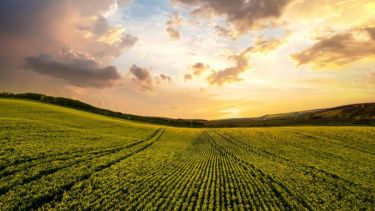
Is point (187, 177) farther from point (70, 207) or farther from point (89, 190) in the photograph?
point (70, 207)

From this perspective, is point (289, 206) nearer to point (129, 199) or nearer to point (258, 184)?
point (258, 184)

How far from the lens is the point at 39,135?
38.2m

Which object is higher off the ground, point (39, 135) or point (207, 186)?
point (39, 135)

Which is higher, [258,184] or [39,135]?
[39,135]

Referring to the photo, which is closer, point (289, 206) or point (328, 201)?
point (289, 206)

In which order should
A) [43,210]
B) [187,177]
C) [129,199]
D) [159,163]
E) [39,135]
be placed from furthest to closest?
[39,135], [159,163], [187,177], [129,199], [43,210]

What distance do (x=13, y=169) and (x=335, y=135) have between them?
63.6m

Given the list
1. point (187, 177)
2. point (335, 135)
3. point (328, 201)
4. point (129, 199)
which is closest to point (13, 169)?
point (129, 199)

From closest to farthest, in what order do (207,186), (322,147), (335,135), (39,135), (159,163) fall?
(207,186) < (159,163) < (39,135) < (322,147) < (335,135)

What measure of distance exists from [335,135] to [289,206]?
167 ft

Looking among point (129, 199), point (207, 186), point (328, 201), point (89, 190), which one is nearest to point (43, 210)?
point (89, 190)

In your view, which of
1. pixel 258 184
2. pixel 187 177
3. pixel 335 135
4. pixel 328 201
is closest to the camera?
pixel 328 201

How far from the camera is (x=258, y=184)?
2475 cm

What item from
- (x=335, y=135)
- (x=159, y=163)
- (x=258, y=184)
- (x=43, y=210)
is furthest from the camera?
(x=335, y=135)
